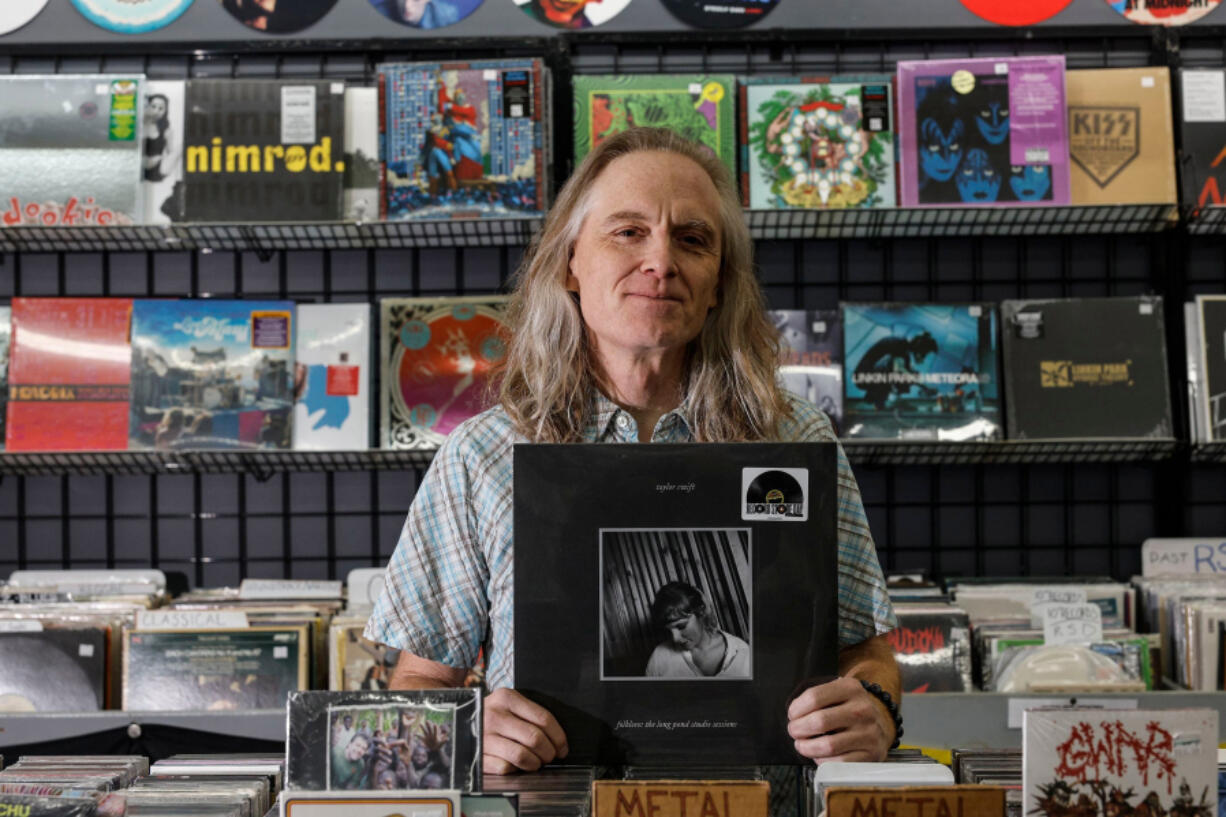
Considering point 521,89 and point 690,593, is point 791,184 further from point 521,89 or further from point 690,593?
point 690,593

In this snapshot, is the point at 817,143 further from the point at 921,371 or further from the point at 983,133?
the point at 921,371

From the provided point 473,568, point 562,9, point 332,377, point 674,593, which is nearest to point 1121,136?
point 562,9

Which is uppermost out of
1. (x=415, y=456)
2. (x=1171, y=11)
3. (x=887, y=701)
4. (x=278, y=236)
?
(x=1171, y=11)

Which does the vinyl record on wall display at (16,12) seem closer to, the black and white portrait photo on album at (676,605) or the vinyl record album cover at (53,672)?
the vinyl record album cover at (53,672)

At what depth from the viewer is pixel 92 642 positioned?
9.02 feet

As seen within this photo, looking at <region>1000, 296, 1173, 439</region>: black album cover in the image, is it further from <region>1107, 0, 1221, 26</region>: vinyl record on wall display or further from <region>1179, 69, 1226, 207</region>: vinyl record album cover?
<region>1107, 0, 1221, 26</region>: vinyl record on wall display

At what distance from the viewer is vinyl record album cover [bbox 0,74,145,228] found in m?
3.00

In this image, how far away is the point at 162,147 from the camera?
119 inches

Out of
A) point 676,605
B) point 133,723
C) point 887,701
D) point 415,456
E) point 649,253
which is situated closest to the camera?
point 676,605

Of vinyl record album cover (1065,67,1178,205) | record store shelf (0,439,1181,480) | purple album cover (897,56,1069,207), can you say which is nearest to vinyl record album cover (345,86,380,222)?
record store shelf (0,439,1181,480)

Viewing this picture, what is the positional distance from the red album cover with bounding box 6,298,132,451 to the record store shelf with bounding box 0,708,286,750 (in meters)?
0.69

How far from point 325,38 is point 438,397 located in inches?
41.2

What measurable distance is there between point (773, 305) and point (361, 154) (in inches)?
47.1

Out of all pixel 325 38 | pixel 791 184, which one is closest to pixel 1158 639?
pixel 791 184
